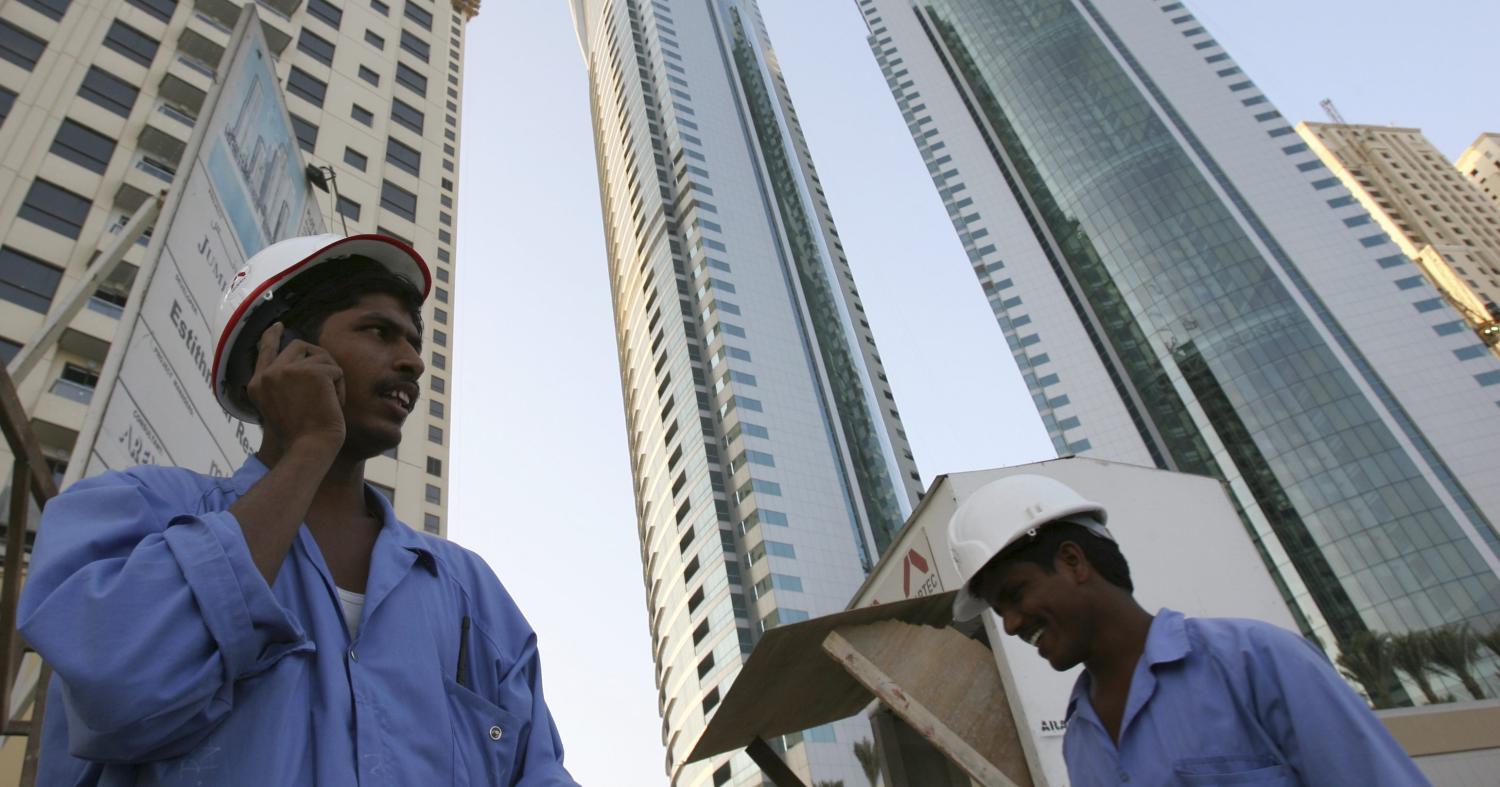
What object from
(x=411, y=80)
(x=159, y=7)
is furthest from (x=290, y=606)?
(x=411, y=80)

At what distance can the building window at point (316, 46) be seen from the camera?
3070 cm

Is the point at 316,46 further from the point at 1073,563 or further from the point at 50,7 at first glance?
the point at 1073,563

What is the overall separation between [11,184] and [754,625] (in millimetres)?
49101

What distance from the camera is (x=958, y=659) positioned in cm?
580

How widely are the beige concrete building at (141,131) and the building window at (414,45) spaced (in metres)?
0.07

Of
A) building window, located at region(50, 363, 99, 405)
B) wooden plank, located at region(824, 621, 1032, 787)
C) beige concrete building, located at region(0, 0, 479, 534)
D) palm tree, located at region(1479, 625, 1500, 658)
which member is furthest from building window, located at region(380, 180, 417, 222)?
palm tree, located at region(1479, 625, 1500, 658)

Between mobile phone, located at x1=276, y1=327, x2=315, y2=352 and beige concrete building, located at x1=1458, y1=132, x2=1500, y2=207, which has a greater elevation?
beige concrete building, located at x1=1458, y1=132, x2=1500, y2=207

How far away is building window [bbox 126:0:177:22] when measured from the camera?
1116 inches

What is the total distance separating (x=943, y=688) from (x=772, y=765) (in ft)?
4.66

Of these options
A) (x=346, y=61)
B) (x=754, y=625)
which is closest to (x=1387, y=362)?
(x=754, y=625)

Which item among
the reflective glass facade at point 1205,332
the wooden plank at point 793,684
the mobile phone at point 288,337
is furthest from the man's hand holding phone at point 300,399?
the reflective glass facade at point 1205,332

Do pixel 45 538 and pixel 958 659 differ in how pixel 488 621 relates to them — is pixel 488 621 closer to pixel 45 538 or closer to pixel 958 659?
pixel 45 538

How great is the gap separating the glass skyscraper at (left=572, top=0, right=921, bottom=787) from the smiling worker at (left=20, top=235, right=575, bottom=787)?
51985 mm

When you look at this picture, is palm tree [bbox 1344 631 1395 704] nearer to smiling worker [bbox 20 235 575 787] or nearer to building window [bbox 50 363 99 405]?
smiling worker [bbox 20 235 575 787]
